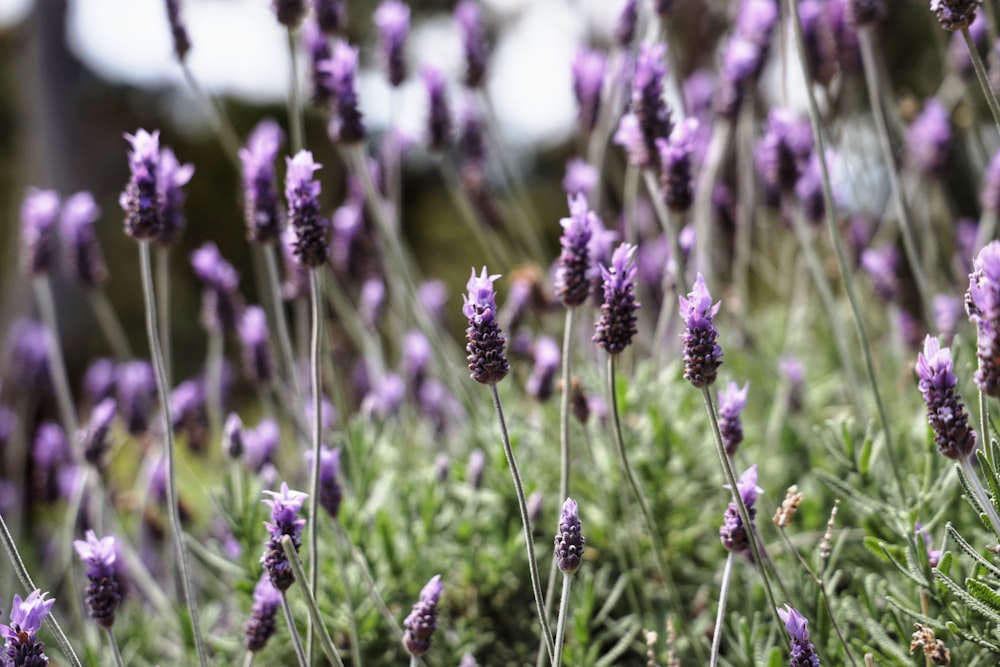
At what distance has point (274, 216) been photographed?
82.3 inches

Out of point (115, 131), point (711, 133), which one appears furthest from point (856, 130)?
point (115, 131)

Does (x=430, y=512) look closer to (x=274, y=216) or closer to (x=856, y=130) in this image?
(x=274, y=216)

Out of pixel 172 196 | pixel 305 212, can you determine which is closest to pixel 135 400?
pixel 172 196

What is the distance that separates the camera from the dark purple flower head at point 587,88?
290 cm

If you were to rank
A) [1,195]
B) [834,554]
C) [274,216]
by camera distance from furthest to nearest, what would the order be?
[1,195] → [274,216] → [834,554]

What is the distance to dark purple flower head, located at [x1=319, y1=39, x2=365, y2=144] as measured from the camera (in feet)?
7.36

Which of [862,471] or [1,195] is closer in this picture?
[862,471]

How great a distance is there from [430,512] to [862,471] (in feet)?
3.44

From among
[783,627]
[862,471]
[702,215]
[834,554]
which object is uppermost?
[702,215]

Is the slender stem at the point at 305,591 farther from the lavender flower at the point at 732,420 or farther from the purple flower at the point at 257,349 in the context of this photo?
the purple flower at the point at 257,349

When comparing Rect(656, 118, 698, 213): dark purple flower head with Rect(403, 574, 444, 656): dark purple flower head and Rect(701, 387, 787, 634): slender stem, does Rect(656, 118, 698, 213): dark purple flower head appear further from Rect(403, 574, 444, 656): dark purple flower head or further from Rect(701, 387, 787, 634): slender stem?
Rect(403, 574, 444, 656): dark purple flower head

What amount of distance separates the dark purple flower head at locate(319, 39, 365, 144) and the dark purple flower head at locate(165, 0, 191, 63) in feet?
1.31

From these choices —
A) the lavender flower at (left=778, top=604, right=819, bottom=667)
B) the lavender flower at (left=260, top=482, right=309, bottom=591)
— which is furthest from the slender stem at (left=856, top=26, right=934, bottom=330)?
the lavender flower at (left=260, top=482, right=309, bottom=591)

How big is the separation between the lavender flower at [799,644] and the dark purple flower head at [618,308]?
51cm
